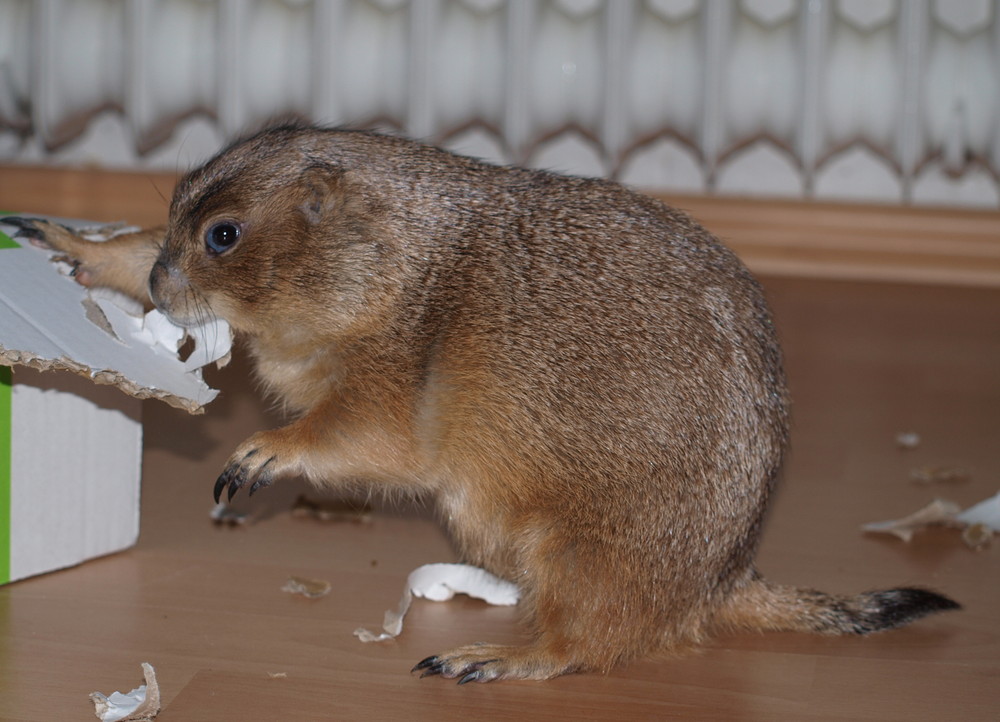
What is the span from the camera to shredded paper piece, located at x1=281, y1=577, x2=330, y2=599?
7.02 ft

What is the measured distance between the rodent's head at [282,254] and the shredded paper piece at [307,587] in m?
0.45

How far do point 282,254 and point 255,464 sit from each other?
35cm

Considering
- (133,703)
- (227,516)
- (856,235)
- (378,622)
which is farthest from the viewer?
(856,235)

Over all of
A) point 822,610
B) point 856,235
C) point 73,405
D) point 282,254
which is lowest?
point 822,610

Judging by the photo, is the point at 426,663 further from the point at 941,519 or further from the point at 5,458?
the point at 941,519

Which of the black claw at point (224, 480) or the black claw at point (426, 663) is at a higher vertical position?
the black claw at point (224, 480)

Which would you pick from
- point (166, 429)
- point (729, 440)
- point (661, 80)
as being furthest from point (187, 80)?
point (729, 440)

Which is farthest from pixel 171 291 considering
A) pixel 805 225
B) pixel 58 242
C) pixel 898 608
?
pixel 805 225

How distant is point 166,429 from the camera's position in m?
Answer: 3.04

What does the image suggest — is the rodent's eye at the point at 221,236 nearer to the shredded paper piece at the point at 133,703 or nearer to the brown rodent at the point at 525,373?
the brown rodent at the point at 525,373

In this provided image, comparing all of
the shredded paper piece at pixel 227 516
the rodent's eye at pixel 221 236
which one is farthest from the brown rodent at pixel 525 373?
the shredded paper piece at pixel 227 516

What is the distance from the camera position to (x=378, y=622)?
6.70 feet

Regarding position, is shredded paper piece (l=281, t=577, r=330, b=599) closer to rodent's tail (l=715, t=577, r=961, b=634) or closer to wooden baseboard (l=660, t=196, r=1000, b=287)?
rodent's tail (l=715, t=577, r=961, b=634)

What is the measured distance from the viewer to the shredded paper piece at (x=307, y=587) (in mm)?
2141
